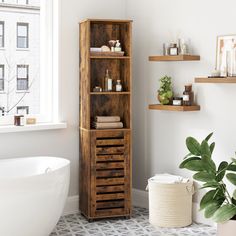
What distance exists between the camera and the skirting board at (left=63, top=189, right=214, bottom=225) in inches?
175

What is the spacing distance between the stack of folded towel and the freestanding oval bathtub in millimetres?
604

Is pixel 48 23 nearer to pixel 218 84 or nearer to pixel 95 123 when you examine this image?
pixel 95 123

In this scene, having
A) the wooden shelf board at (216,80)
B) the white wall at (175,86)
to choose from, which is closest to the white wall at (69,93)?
the white wall at (175,86)

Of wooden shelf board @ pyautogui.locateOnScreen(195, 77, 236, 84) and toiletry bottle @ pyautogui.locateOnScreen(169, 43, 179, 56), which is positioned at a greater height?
toiletry bottle @ pyautogui.locateOnScreen(169, 43, 179, 56)

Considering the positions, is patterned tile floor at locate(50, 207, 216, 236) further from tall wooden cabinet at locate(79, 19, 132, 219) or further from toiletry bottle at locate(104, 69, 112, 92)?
toiletry bottle at locate(104, 69, 112, 92)

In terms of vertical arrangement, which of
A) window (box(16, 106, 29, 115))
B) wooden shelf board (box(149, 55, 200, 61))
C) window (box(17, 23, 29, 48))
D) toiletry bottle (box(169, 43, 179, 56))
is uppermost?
window (box(17, 23, 29, 48))

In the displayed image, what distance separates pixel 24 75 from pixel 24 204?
1.48 meters

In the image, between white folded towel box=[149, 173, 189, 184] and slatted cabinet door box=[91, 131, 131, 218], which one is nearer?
white folded towel box=[149, 173, 189, 184]

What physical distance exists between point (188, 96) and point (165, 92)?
0.24 meters

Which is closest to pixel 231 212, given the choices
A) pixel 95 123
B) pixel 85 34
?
pixel 95 123

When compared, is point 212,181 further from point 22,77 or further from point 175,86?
point 22,77

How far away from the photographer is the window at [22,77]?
15.2ft

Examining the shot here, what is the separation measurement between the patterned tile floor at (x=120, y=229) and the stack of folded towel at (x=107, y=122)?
2.75ft

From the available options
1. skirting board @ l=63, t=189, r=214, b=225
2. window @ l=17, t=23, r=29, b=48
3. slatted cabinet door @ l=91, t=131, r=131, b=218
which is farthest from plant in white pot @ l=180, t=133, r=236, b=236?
window @ l=17, t=23, r=29, b=48
